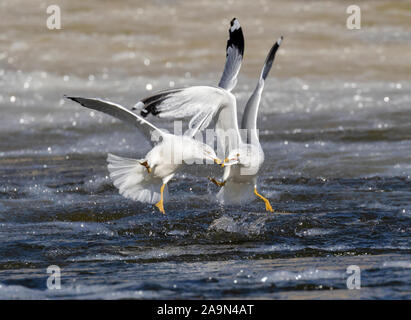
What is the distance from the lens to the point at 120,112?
567cm

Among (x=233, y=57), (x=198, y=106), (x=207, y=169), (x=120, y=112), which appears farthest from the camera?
(x=207, y=169)

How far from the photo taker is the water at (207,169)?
4.62 metres

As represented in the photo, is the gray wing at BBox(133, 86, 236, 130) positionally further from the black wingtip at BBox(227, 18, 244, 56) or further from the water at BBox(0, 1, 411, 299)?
the black wingtip at BBox(227, 18, 244, 56)

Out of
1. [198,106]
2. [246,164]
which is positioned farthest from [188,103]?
[246,164]

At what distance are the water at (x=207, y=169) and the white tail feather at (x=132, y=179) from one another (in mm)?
173

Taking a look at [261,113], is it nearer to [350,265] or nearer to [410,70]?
[410,70]

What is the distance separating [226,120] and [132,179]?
79 centimetres

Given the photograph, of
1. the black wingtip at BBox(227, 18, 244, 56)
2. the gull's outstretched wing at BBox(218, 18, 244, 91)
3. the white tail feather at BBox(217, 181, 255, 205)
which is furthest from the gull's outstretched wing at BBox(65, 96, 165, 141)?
the black wingtip at BBox(227, 18, 244, 56)

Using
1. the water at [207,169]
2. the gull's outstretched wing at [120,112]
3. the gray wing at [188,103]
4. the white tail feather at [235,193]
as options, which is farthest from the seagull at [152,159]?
the white tail feather at [235,193]

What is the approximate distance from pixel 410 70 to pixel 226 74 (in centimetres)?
683

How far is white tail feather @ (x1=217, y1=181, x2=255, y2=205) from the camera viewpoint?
5.98 metres

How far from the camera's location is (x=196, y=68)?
41.3 feet

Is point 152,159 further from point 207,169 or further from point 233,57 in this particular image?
point 207,169
